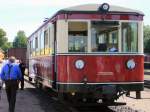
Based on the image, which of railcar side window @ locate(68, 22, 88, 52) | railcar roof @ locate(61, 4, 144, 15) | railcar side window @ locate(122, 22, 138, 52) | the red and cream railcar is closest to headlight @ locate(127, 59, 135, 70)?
the red and cream railcar

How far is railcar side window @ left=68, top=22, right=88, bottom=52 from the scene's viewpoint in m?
14.8

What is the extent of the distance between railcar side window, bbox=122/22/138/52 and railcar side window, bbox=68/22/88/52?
114 cm

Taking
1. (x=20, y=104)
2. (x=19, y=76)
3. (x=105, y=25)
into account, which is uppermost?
(x=105, y=25)

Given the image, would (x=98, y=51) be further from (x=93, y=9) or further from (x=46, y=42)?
(x=46, y=42)

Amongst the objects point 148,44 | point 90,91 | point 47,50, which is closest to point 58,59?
point 90,91

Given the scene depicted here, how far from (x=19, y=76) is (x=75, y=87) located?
1.59 metres

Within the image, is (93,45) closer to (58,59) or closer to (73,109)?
(58,59)

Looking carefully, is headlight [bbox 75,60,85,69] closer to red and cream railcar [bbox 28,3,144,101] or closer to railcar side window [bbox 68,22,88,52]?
red and cream railcar [bbox 28,3,144,101]

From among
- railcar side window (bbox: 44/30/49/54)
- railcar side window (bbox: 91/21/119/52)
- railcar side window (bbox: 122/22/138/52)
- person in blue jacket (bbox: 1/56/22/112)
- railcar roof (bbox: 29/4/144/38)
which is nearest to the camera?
person in blue jacket (bbox: 1/56/22/112)

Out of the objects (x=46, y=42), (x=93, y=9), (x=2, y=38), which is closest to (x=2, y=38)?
(x=2, y=38)

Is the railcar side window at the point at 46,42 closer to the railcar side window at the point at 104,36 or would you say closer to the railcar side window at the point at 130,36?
the railcar side window at the point at 104,36

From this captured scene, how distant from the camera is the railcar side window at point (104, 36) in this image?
1497 cm

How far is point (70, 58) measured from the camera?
48.0ft

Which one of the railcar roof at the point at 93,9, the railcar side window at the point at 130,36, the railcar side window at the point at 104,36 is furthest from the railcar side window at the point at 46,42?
the railcar side window at the point at 130,36
